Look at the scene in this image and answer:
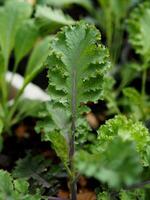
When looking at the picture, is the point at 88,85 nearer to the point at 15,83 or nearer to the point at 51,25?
the point at 51,25

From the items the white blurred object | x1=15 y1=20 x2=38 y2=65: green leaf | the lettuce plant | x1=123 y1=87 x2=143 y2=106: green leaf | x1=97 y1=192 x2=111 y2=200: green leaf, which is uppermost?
x1=15 y1=20 x2=38 y2=65: green leaf

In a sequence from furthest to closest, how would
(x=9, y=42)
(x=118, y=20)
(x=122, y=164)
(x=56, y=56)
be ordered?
(x=118, y=20) → (x=9, y=42) → (x=56, y=56) → (x=122, y=164)

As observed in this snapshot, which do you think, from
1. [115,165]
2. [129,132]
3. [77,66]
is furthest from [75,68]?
[115,165]

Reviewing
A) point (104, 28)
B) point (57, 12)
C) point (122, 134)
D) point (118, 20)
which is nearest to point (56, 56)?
point (122, 134)

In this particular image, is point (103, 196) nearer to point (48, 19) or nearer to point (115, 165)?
point (115, 165)

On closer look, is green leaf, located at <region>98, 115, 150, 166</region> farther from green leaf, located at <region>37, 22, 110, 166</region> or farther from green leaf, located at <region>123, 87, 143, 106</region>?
green leaf, located at <region>123, 87, 143, 106</region>

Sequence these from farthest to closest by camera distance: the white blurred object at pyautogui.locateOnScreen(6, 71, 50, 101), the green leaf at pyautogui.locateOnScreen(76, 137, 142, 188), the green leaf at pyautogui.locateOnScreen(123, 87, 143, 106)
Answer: the white blurred object at pyautogui.locateOnScreen(6, 71, 50, 101) → the green leaf at pyautogui.locateOnScreen(123, 87, 143, 106) → the green leaf at pyautogui.locateOnScreen(76, 137, 142, 188)

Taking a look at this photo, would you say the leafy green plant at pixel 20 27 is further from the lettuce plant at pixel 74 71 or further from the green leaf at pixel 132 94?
the lettuce plant at pixel 74 71

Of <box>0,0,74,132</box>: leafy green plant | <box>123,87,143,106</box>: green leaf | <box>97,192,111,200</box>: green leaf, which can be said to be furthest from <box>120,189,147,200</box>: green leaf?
<box>0,0,74,132</box>: leafy green plant
